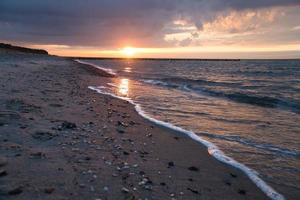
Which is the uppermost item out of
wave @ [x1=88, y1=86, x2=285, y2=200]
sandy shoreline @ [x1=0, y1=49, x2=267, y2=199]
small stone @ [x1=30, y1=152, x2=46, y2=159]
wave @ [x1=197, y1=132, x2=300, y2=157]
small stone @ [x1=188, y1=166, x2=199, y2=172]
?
small stone @ [x1=30, y1=152, x2=46, y2=159]

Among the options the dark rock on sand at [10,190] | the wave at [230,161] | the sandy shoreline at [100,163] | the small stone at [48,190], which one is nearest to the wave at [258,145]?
the wave at [230,161]

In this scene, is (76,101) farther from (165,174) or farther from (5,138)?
(165,174)

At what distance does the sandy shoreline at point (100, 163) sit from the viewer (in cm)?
539

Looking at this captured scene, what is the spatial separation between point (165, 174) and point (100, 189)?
170 cm

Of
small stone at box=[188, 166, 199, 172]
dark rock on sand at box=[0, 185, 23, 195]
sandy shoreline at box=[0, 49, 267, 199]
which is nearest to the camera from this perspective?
dark rock on sand at box=[0, 185, 23, 195]

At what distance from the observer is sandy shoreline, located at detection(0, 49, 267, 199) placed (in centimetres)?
539

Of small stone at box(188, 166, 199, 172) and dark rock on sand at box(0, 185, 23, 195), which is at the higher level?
dark rock on sand at box(0, 185, 23, 195)

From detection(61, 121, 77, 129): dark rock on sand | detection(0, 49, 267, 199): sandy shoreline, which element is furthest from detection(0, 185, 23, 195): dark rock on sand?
detection(61, 121, 77, 129): dark rock on sand

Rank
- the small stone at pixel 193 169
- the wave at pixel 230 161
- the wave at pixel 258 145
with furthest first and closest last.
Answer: the wave at pixel 258 145
the small stone at pixel 193 169
the wave at pixel 230 161

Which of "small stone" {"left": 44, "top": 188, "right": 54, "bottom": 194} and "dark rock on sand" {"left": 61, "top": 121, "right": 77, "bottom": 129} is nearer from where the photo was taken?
"small stone" {"left": 44, "top": 188, "right": 54, "bottom": 194}

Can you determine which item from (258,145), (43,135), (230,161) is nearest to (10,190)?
(43,135)

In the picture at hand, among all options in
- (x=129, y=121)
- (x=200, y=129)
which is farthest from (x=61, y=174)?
(x=200, y=129)

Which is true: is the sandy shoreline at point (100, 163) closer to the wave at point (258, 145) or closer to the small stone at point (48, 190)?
the small stone at point (48, 190)

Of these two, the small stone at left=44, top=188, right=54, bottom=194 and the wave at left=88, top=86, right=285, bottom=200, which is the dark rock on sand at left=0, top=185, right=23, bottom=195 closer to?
the small stone at left=44, top=188, right=54, bottom=194
